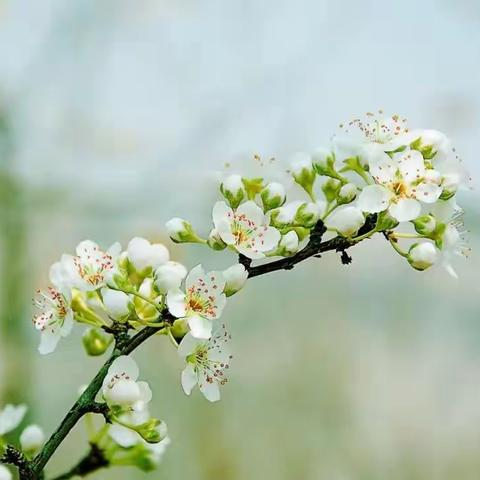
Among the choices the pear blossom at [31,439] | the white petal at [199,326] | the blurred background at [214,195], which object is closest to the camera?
the white petal at [199,326]

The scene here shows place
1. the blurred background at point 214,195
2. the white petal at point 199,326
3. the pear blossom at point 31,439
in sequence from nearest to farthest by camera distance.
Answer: the white petal at point 199,326 < the pear blossom at point 31,439 < the blurred background at point 214,195

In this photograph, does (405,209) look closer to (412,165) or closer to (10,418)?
(412,165)

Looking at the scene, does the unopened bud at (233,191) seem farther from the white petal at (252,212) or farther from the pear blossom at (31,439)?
the pear blossom at (31,439)

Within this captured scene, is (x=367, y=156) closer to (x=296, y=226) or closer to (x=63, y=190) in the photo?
(x=296, y=226)

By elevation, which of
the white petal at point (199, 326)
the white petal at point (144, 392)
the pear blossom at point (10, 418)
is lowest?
the pear blossom at point (10, 418)

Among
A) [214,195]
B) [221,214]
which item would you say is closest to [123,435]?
[221,214]

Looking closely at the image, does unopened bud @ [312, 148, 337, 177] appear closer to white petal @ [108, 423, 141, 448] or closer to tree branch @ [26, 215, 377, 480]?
tree branch @ [26, 215, 377, 480]

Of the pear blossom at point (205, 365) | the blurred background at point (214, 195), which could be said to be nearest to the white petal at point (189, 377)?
the pear blossom at point (205, 365)

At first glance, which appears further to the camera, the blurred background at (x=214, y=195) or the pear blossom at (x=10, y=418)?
the blurred background at (x=214, y=195)

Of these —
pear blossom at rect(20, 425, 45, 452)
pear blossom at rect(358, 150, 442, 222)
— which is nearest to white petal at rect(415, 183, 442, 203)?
pear blossom at rect(358, 150, 442, 222)
